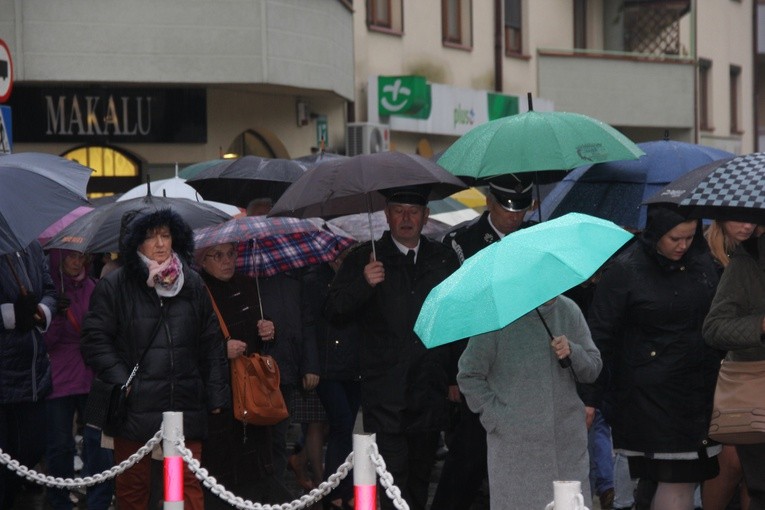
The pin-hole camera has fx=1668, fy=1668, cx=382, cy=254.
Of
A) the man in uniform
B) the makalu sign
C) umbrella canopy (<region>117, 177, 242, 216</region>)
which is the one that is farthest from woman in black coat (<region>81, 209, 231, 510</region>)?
the makalu sign

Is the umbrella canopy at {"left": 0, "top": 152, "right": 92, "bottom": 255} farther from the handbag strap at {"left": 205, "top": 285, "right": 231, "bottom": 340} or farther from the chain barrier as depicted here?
the chain barrier

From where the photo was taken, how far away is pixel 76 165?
997 cm

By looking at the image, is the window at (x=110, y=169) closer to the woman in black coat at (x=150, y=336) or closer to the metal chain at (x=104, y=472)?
the metal chain at (x=104, y=472)

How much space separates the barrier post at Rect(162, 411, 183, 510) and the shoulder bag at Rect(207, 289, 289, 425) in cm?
→ 183

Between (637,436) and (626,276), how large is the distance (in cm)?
83

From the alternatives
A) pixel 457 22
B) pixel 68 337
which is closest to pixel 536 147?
pixel 68 337

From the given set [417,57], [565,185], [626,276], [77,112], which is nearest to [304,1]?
[77,112]

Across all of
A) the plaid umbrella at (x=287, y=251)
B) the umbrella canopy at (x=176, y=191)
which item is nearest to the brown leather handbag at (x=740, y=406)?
the plaid umbrella at (x=287, y=251)

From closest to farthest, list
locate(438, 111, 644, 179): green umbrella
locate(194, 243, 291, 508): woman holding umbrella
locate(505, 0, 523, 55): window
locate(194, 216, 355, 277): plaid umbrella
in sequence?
locate(438, 111, 644, 179): green umbrella < locate(194, 243, 291, 508): woman holding umbrella < locate(194, 216, 355, 277): plaid umbrella < locate(505, 0, 523, 55): window

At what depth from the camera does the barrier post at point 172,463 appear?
7.77 m

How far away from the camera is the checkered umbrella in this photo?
763 cm

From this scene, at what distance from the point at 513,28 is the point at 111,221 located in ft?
84.5

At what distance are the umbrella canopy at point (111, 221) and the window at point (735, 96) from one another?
36748 millimetres

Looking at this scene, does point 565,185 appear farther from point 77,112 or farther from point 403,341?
point 77,112
